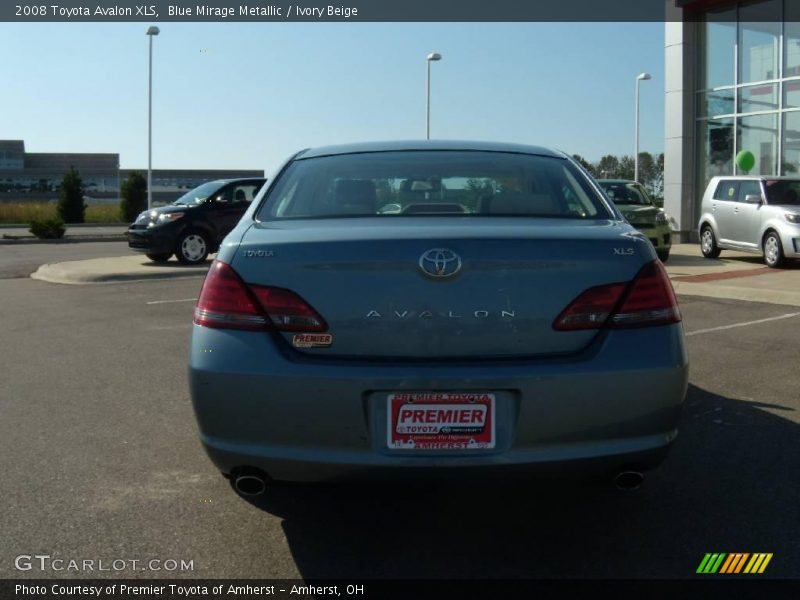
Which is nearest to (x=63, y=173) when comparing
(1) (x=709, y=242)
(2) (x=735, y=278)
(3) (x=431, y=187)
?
(1) (x=709, y=242)

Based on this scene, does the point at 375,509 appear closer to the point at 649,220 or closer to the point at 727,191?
the point at 649,220

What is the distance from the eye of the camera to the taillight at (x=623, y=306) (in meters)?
3.08

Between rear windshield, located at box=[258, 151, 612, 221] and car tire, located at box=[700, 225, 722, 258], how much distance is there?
551 inches

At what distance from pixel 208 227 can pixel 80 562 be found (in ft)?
44.1

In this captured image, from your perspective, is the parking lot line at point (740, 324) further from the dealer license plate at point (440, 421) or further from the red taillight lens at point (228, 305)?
the red taillight lens at point (228, 305)

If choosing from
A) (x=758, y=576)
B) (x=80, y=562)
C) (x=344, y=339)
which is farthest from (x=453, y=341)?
(x=80, y=562)

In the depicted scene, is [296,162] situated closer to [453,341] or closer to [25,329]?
[453,341]

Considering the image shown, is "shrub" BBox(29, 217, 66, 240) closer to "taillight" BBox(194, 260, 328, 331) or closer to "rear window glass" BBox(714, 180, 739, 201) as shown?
"rear window glass" BBox(714, 180, 739, 201)

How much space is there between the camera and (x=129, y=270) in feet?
49.2

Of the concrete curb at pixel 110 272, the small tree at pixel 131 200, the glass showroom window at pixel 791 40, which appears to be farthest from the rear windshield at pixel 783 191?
the small tree at pixel 131 200

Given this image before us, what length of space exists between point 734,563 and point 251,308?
1938mm

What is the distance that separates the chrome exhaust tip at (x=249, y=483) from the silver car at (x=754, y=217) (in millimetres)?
13074

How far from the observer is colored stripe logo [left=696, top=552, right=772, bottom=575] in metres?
3.17

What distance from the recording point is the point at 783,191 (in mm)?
15445
